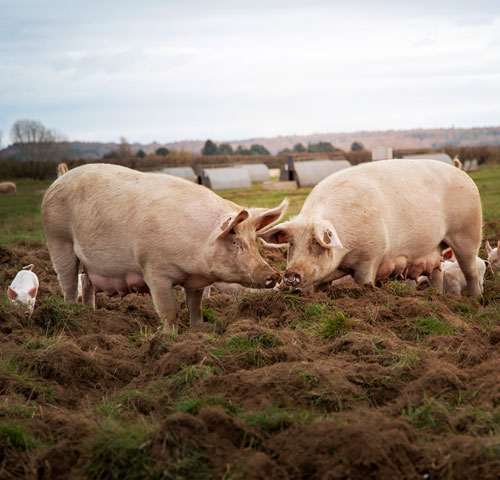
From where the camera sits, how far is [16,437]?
3.15 m

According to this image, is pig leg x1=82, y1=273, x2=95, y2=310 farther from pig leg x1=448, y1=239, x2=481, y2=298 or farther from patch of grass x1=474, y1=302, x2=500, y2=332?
pig leg x1=448, y1=239, x2=481, y2=298

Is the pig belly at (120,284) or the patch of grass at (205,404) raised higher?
the pig belly at (120,284)

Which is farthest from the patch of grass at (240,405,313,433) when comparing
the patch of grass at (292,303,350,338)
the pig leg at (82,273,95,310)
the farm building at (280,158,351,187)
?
the farm building at (280,158,351,187)

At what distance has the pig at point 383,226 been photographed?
19.2 feet

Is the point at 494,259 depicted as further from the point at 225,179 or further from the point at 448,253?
the point at 225,179

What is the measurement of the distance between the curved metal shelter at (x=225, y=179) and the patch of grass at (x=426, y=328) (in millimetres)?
24832

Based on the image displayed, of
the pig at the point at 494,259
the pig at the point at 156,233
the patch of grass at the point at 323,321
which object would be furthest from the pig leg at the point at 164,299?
the pig at the point at 494,259

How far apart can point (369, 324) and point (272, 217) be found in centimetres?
135

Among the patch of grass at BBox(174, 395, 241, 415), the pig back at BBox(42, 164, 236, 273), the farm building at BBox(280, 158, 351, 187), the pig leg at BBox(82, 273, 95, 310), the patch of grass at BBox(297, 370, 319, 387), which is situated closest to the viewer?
the patch of grass at BBox(174, 395, 241, 415)

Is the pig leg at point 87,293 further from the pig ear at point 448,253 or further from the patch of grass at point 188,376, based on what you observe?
the pig ear at point 448,253

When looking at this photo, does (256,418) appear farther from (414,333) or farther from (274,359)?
(414,333)

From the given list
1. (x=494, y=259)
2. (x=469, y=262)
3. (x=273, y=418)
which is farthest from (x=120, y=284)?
(x=494, y=259)

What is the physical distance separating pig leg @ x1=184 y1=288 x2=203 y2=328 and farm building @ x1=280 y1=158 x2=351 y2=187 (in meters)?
23.6

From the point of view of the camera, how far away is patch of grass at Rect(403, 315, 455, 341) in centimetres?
476
